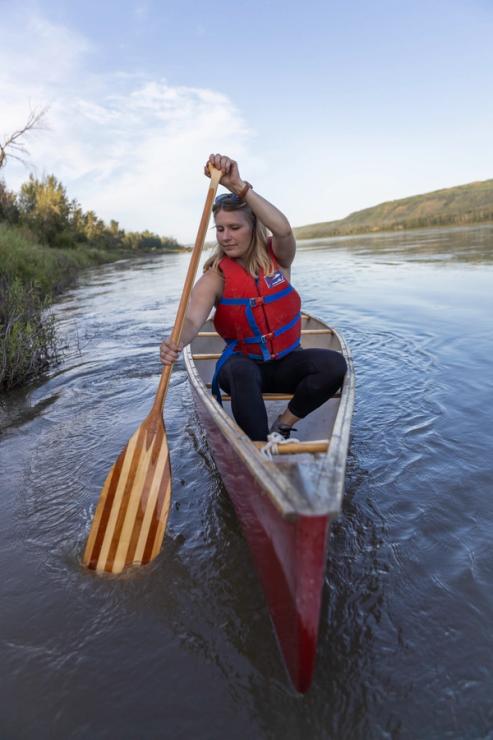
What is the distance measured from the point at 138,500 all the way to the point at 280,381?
102 centimetres

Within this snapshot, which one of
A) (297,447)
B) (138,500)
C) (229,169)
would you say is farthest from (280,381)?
(229,169)

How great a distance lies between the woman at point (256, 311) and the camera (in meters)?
2.59

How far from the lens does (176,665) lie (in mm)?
1806

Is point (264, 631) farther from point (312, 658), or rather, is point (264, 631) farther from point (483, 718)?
point (483, 718)

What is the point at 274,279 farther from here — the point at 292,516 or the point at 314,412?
the point at 292,516

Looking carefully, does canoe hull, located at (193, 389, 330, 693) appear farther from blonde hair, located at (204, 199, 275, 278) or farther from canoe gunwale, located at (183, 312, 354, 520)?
blonde hair, located at (204, 199, 275, 278)

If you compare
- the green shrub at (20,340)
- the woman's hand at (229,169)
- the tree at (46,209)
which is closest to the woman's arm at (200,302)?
the woman's hand at (229,169)

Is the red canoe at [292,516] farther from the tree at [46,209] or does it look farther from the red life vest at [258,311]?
the tree at [46,209]

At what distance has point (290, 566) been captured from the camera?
142 cm

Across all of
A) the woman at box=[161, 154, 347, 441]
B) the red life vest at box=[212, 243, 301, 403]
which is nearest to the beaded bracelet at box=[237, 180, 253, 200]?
the woman at box=[161, 154, 347, 441]

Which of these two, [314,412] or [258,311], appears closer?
[258,311]

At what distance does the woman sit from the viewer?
2592 millimetres

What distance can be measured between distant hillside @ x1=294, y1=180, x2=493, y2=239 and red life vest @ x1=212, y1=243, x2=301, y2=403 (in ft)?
134

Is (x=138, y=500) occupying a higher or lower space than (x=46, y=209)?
lower
